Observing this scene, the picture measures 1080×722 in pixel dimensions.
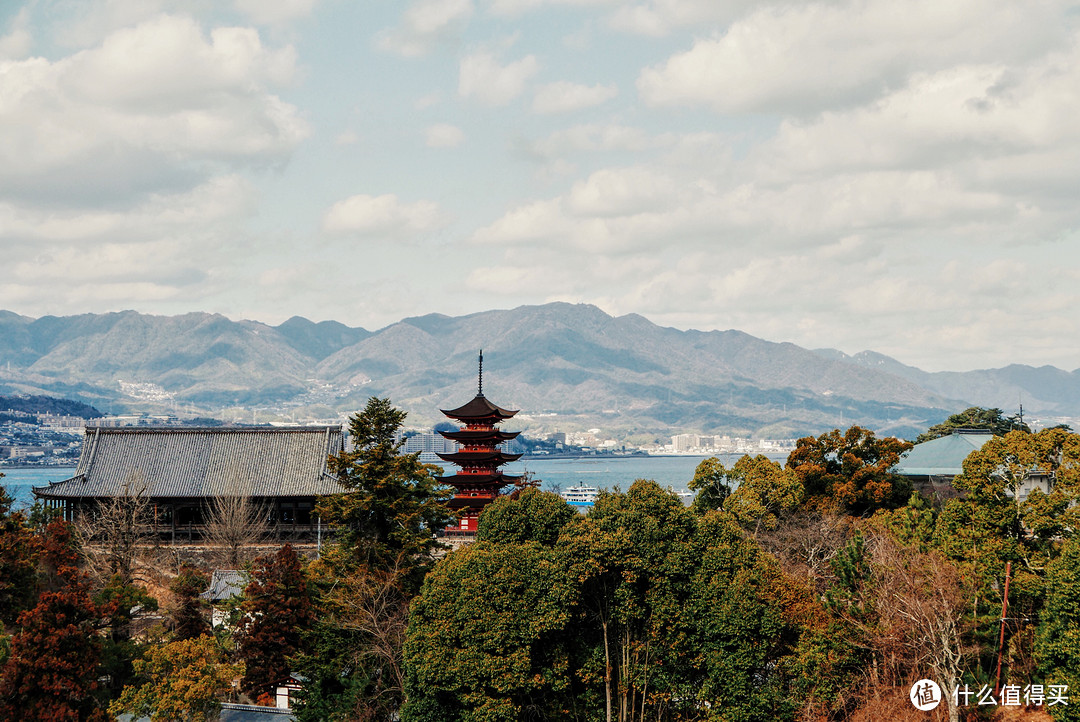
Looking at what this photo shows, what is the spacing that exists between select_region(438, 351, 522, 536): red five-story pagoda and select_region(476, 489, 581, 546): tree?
18.9 meters

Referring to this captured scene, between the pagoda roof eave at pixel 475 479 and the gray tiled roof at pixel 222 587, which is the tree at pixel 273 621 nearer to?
the gray tiled roof at pixel 222 587

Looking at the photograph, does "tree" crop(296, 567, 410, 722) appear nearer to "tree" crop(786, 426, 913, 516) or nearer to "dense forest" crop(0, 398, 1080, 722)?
"dense forest" crop(0, 398, 1080, 722)

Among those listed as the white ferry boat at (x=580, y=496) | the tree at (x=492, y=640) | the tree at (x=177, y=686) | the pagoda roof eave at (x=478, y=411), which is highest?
the pagoda roof eave at (x=478, y=411)

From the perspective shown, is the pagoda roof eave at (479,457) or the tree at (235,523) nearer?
the tree at (235,523)

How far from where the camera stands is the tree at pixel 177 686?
65.6ft

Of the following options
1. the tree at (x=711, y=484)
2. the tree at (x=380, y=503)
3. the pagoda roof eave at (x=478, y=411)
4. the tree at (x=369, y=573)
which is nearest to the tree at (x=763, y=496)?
the tree at (x=711, y=484)

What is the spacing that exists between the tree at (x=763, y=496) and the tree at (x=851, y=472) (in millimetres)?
1611

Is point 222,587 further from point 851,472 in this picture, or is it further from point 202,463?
point 851,472

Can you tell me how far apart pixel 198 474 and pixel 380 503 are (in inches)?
770

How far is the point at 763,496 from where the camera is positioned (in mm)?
31938

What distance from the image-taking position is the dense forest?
18578mm

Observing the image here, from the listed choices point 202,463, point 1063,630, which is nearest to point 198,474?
point 202,463

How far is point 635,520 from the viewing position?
19906 millimetres

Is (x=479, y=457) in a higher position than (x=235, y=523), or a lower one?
higher
